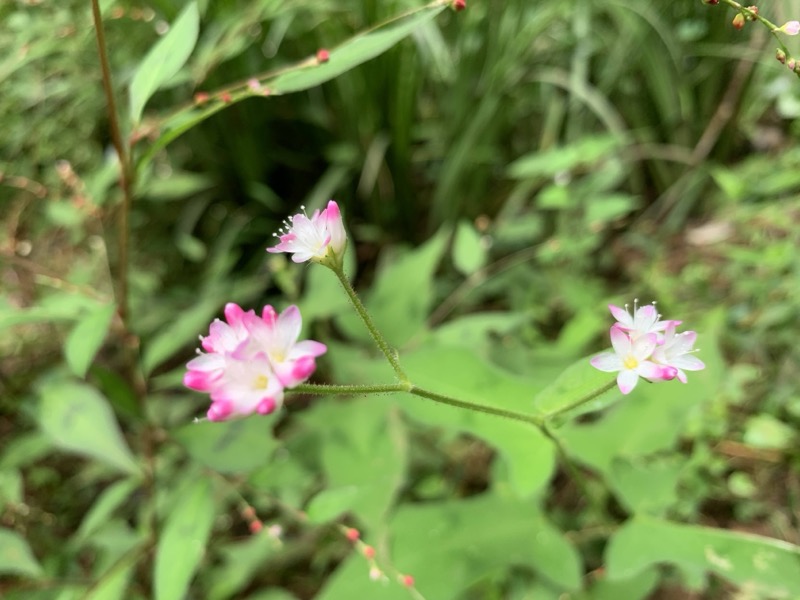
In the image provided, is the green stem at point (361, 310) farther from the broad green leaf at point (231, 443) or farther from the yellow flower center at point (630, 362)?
the broad green leaf at point (231, 443)

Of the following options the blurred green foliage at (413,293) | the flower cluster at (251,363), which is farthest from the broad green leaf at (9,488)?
the flower cluster at (251,363)

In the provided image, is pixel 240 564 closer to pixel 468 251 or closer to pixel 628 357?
pixel 468 251

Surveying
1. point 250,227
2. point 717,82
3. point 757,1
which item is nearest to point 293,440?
point 250,227

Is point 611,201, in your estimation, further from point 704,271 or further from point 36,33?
point 36,33

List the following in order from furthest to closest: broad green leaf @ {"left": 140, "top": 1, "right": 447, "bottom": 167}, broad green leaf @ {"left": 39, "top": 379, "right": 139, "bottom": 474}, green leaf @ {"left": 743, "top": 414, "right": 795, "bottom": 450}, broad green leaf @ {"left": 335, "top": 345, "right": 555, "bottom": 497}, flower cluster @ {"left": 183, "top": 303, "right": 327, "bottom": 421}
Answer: green leaf @ {"left": 743, "top": 414, "right": 795, "bottom": 450}
broad green leaf @ {"left": 39, "top": 379, "right": 139, "bottom": 474}
broad green leaf @ {"left": 335, "top": 345, "right": 555, "bottom": 497}
broad green leaf @ {"left": 140, "top": 1, "right": 447, "bottom": 167}
flower cluster @ {"left": 183, "top": 303, "right": 327, "bottom": 421}

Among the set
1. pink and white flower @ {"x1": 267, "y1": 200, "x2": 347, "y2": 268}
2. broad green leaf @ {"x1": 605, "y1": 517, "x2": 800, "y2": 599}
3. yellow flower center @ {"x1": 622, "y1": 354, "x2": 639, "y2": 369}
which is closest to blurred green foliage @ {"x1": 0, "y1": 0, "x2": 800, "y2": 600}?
broad green leaf @ {"x1": 605, "y1": 517, "x2": 800, "y2": 599}

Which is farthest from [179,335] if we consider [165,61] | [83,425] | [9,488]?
[165,61]

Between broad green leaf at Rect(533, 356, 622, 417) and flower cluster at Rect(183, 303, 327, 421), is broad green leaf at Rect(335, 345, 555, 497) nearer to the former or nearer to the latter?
broad green leaf at Rect(533, 356, 622, 417)
